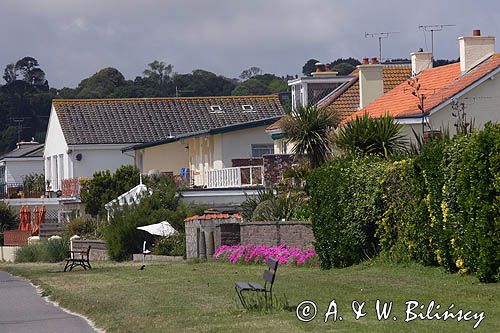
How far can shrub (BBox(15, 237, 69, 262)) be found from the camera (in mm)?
42625

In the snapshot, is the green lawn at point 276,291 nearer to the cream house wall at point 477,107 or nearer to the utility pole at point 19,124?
the cream house wall at point 477,107

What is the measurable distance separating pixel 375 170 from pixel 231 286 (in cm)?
476

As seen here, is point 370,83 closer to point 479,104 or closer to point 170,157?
point 479,104

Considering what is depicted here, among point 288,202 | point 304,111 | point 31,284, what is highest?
point 304,111

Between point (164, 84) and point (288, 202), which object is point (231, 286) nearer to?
point (288, 202)

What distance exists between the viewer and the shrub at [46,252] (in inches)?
1678

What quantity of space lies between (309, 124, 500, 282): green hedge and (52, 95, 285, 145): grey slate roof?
42934 mm

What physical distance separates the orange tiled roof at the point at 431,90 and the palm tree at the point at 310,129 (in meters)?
1.47

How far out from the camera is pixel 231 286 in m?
21.8

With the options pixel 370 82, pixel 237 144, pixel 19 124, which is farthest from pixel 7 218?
pixel 19 124

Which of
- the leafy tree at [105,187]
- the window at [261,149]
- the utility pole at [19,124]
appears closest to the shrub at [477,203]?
the window at [261,149]

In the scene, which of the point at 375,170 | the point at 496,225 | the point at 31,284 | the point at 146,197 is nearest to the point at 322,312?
the point at 496,225

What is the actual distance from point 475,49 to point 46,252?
736 inches

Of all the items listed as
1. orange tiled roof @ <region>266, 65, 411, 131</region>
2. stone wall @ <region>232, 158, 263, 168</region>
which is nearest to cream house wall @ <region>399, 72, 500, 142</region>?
orange tiled roof @ <region>266, 65, 411, 131</region>
